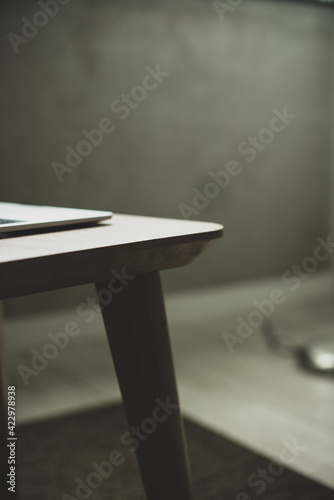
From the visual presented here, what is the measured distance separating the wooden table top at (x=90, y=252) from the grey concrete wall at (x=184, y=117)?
1.64 m

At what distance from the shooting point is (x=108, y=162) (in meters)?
2.47

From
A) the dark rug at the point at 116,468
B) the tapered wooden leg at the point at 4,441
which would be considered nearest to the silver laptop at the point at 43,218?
the tapered wooden leg at the point at 4,441

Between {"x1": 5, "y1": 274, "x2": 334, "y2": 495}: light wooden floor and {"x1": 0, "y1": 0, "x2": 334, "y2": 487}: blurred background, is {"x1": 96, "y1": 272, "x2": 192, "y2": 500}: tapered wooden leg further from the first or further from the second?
{"x1": 0, "y1": 0, "x2": 334, "y2": 487}: blurred background

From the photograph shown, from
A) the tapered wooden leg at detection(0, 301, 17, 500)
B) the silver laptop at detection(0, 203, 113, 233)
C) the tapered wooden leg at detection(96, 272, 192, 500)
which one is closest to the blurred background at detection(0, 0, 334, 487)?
the tapered wooden leg at detection(0, 301, 17, 500)

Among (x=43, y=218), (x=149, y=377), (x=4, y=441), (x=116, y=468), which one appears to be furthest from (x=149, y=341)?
(x=116, y=468)

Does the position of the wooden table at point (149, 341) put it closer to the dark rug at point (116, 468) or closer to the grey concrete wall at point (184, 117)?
the dark rug at point (116, 468)

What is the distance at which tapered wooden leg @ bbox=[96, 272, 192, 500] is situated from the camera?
79cm

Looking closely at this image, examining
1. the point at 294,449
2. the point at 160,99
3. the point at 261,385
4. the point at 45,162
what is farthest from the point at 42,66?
the point at 294,449

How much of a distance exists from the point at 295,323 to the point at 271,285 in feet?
1.17

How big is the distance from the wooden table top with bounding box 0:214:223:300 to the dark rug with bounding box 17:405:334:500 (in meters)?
0.72

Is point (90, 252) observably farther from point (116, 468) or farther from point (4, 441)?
point (116, 468)

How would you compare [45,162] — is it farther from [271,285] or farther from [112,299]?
[112,299]

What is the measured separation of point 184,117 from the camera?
8.59ft

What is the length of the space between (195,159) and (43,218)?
1933mm
